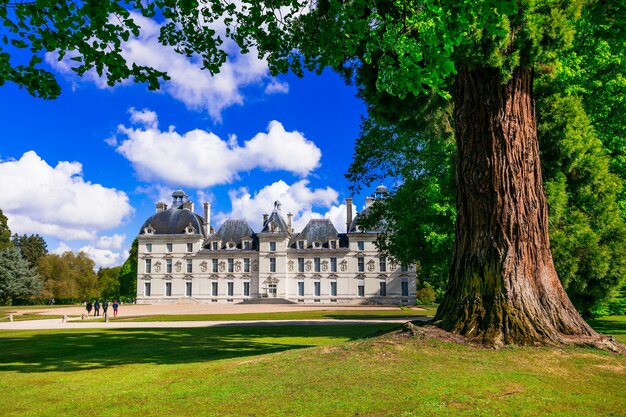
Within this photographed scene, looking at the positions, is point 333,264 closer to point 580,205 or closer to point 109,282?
point 109,282

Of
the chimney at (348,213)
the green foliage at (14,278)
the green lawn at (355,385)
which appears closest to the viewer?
the green lawn at (355,385)

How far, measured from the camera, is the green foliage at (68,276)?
73312 mm

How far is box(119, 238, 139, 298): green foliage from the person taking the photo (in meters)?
72.9

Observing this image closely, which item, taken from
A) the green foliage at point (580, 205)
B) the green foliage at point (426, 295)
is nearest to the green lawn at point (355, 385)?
the green foliage at point (580, 205)

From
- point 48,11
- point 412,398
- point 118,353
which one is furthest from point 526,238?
point 118,353

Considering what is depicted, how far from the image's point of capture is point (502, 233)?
8461 mm

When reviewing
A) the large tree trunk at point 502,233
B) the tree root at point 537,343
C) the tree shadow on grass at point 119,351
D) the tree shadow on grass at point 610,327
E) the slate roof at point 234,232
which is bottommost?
the tree shadow on grass at point 610,327

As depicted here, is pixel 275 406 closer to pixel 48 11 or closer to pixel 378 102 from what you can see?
pixel 48 11

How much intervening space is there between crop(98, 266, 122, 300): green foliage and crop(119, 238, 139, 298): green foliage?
2174 millimetres

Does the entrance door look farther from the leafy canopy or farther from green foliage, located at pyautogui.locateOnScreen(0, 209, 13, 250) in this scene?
the leafy canopy

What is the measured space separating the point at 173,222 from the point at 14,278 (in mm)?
20206

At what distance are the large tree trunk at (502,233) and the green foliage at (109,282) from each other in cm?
7356

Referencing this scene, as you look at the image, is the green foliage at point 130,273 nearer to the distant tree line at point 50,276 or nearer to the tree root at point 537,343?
the distant tree line at point 50,276

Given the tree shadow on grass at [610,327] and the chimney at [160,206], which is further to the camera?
the chimney at [160,206]
